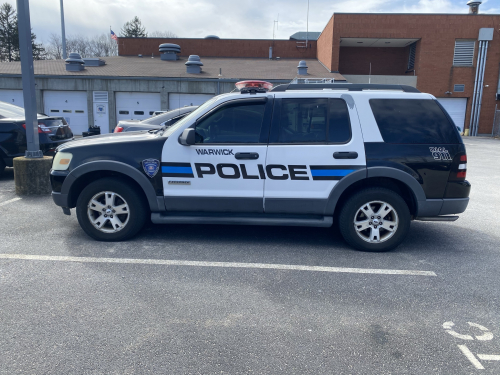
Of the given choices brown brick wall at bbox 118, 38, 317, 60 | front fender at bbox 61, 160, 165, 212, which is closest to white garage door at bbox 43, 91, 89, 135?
brown brick wall at bbox 118, 38, 317, 60

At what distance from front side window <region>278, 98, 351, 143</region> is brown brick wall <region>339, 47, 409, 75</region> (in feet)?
95.4

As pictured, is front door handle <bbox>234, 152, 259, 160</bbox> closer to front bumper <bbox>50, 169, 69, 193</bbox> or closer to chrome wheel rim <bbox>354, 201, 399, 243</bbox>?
chrome wheel rim <bbox>354, 201, 399, 243</bbox>

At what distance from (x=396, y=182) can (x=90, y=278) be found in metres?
3.54

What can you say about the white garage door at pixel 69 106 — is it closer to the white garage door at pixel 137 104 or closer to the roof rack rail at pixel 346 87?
the white garage door at pixel 137 104

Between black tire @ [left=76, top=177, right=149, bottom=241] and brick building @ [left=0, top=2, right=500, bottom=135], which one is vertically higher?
brick building @ [left=0, top=2, right=500, bottom=135]

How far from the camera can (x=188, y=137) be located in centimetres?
479

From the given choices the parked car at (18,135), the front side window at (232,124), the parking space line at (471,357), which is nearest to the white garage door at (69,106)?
the parked car at (18,135)

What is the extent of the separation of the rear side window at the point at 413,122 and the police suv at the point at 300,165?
0.01m

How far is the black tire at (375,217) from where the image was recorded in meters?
4.87

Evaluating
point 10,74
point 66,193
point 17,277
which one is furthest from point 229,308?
point 10,74

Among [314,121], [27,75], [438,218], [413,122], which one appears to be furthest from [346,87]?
[27,75]

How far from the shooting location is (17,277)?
13.4 ft

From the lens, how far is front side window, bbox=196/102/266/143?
4.98m

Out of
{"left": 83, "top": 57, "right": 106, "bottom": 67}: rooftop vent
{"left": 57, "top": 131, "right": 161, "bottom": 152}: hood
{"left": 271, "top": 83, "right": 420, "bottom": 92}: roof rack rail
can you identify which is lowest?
{"left": 57, "top": 131, "right": 161, "bottom": 152}: hood
